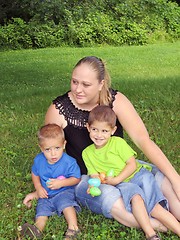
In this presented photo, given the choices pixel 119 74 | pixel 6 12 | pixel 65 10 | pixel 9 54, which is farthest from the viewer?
pixel 6 12

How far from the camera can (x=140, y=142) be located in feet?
13.5

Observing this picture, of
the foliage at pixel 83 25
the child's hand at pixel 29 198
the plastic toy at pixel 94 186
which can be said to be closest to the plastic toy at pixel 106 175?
the plastic toy at pixel 94 186

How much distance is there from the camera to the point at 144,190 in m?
3.86

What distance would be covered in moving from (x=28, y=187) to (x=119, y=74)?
8.22 m

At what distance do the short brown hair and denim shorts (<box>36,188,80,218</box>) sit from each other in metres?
0.60

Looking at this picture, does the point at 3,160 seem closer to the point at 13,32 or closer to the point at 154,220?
the point at 154,220

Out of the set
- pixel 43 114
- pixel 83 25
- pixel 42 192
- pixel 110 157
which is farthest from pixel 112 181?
pixel 83 25

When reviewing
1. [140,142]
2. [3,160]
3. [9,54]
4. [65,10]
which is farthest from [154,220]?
[65,10]

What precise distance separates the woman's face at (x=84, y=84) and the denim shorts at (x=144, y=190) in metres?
0.73

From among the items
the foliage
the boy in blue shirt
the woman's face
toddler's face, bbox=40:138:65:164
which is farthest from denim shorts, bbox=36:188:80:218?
the foliage

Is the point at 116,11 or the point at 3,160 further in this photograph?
the point at 116,11

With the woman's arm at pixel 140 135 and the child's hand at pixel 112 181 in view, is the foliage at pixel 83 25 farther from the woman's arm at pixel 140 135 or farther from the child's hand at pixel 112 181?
the child's hand at pixel 112 181

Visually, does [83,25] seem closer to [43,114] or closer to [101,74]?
[43,114]

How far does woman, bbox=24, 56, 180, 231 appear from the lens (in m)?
3.81
